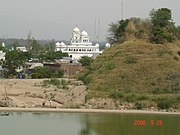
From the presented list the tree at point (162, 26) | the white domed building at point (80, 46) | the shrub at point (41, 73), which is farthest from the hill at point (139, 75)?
the white domed building at point (80, 46)

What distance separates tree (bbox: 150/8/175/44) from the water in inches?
853

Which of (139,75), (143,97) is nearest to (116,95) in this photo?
(143,97)

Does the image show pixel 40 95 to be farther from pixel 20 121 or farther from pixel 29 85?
pixel 20 121

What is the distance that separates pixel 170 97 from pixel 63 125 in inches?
782

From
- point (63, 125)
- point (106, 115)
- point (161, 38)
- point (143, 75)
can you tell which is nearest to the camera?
point (63, 125)

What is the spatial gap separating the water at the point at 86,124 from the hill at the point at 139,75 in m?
6.00

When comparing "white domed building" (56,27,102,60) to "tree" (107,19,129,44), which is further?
"white domed building" (56,27,102,60)

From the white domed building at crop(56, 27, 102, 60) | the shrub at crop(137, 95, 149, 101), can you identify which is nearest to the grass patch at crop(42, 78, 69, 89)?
the shrub at crop(137, 95, 149, 101)

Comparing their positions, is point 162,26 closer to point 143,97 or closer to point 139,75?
point 139,75

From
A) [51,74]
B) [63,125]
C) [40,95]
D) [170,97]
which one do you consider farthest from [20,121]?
[51,74]

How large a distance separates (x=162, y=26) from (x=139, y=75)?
1451 cm

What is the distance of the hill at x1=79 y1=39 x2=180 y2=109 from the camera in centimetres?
5662

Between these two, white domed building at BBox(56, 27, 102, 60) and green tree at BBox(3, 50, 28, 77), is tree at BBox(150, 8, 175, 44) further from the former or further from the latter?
white domed building at BBox(56, 27, 102, 60)

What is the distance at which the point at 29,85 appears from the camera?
63844 millimetres
